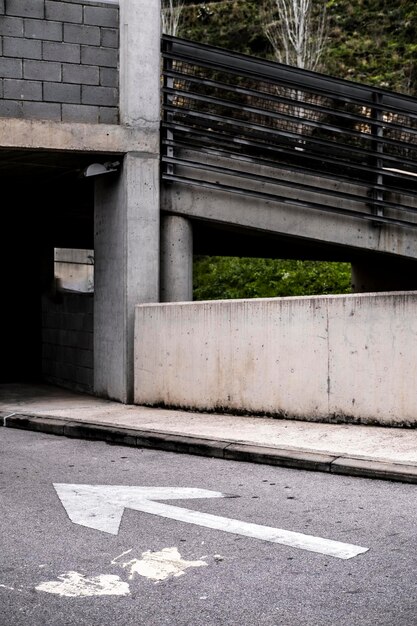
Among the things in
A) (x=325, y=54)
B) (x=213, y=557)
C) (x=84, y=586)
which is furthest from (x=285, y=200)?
(x=325, y=54)

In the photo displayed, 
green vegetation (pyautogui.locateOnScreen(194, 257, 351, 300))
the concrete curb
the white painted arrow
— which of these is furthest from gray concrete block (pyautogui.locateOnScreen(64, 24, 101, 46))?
green vegetation (pyautogui.locateOnScreen(194, 257, 351, 300))

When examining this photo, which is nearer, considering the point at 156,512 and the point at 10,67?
the point at 156,512

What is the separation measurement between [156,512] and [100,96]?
7.67 meters

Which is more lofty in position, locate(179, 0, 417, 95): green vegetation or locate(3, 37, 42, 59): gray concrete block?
locate(179, 0, 417, 95): green vegetation

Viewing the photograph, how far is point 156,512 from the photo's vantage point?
20.2 ft

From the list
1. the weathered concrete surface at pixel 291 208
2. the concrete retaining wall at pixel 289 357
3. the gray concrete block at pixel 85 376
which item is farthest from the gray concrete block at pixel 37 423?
the weathered concrete surface at pixel 291 208

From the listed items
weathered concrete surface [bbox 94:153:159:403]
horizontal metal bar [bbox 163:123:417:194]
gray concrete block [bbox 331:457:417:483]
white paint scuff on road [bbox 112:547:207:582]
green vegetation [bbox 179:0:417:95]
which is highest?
green vegetation [bbox 179:0:417:95]

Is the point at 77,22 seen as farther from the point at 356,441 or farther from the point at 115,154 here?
the point at 356,441

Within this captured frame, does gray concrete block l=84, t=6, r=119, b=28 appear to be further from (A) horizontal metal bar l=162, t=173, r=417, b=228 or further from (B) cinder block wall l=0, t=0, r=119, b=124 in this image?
(A) horizontal metal bar l=162, t=173, r=417, b=228

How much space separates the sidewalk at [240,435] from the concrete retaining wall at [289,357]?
20 centimetres

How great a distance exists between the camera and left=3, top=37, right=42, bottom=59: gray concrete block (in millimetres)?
11930

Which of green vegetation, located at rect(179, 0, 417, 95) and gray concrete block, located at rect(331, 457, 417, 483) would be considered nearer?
gray concrete block, located at rect(331, 457, 417, 483)

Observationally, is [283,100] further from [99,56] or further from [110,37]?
[99,56]

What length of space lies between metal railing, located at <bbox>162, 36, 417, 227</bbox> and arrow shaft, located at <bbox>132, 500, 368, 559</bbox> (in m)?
7.07
